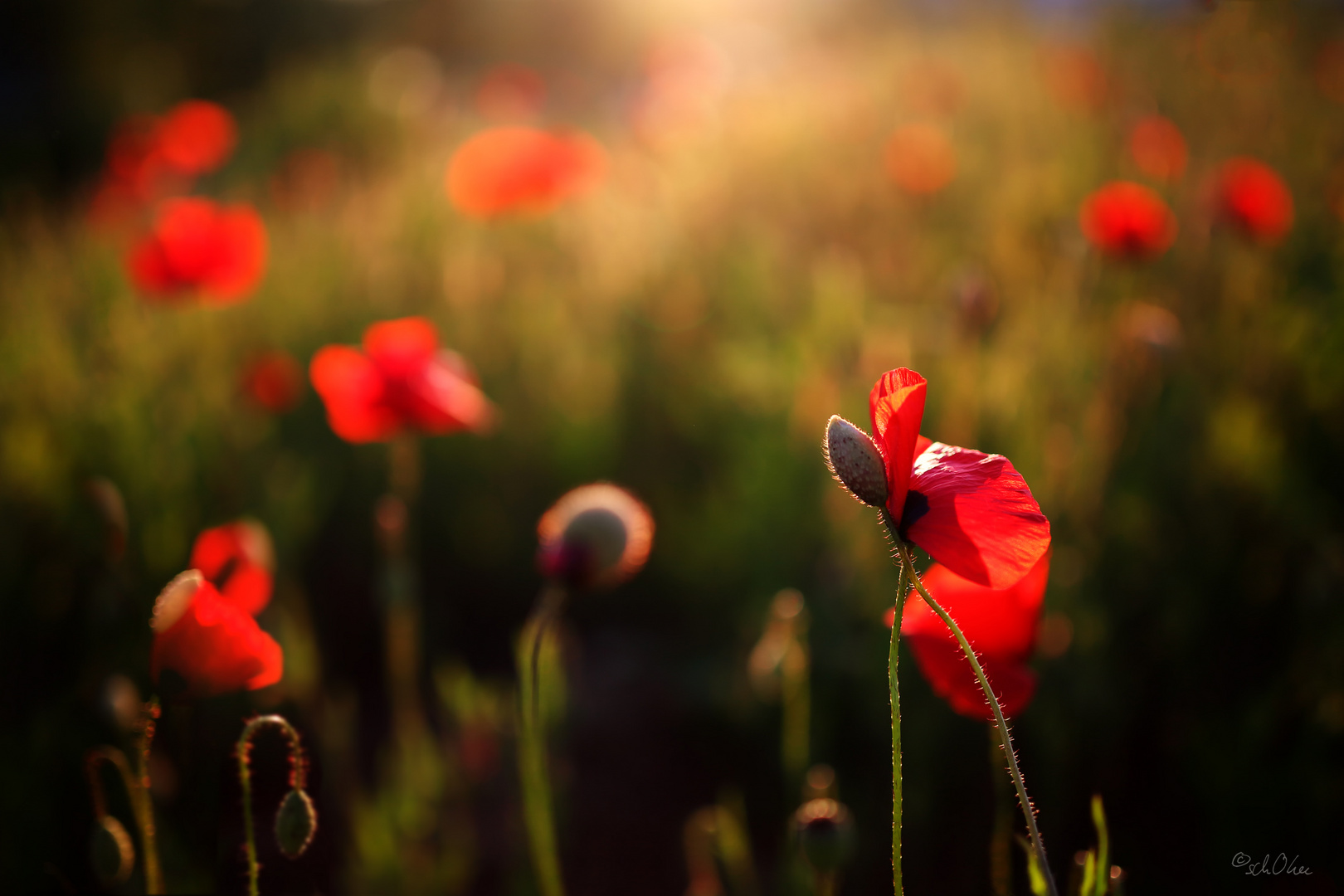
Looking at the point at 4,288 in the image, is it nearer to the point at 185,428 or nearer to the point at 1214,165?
the point at 185,428

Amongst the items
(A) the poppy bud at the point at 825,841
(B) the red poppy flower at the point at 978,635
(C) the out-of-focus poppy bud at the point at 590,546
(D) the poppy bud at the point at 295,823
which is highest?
(C) the out-of-focus poppy bud at the point at 590,546

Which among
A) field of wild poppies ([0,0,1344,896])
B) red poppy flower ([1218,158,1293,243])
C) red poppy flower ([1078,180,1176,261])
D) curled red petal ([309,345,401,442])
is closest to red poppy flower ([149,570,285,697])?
field of wild poppies ([0,0,1344,896])

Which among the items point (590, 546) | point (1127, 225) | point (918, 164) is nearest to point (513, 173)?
point (918, 164)

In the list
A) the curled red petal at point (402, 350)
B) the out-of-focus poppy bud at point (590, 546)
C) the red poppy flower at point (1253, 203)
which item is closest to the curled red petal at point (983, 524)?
the out-of-focus poppy bud at point (590, 546)

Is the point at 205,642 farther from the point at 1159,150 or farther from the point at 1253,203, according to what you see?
the point at 1159,150

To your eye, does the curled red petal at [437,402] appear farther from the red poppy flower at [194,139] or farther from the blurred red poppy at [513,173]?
the red poppy flower at [194,139]

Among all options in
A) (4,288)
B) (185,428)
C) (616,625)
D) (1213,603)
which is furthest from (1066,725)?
(4,288)
